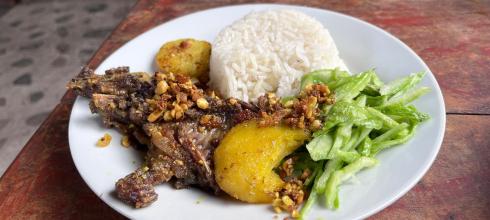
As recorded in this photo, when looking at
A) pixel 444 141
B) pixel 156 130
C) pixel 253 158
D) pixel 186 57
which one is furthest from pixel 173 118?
pixel 444 141

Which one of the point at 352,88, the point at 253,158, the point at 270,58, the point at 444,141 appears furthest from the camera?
the point at 270,58

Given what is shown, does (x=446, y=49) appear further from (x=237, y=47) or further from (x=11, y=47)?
(x=11, y=47)

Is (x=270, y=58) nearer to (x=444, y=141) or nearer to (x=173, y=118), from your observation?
(x=173, y=118)

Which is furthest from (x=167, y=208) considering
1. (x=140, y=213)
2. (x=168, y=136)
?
(x=168, y=136)

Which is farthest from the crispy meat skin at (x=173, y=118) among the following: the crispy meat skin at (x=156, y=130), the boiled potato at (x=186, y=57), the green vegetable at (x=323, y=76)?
the boiled potato at (x=186, y=57)

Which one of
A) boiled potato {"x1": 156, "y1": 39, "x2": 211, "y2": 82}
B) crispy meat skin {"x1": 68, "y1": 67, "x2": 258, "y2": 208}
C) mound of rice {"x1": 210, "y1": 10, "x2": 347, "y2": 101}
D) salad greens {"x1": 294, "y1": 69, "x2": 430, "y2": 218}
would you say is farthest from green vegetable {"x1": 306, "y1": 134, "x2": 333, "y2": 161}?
boiled potato {"x1": 156, "y1": 39, "x2": 211, "y2": 82}

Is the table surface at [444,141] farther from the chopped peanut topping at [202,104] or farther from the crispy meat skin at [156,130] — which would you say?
the chopped peanut topping at [202,104]

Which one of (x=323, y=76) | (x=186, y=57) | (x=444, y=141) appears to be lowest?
(x=444, y=141)
